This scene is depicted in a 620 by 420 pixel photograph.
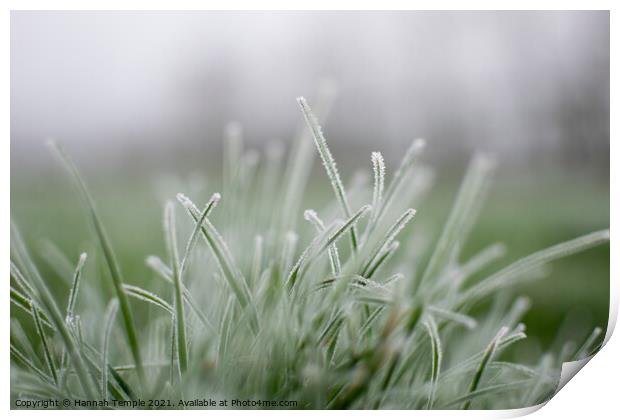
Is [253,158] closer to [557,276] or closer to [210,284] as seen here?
[210,284]

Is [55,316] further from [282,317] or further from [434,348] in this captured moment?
[434,348]

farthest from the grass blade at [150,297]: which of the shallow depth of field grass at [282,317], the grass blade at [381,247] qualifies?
the grass blade at [381,247]

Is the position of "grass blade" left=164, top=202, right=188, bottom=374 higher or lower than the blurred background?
lower

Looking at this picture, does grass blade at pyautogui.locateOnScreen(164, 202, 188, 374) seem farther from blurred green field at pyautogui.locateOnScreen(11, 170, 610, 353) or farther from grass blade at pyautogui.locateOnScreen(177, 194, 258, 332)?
blurred green field at pyautogui.locateOnScreen(11, 170, 610, 353)

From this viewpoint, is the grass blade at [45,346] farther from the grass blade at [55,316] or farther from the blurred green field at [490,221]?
the blurred green field at [490,221]

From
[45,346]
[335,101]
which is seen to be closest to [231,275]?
[45,346]

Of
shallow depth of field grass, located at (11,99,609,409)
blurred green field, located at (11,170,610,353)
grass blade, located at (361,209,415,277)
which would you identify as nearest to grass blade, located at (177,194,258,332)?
shallow depth of field grass, located at (11,99,609,409)
